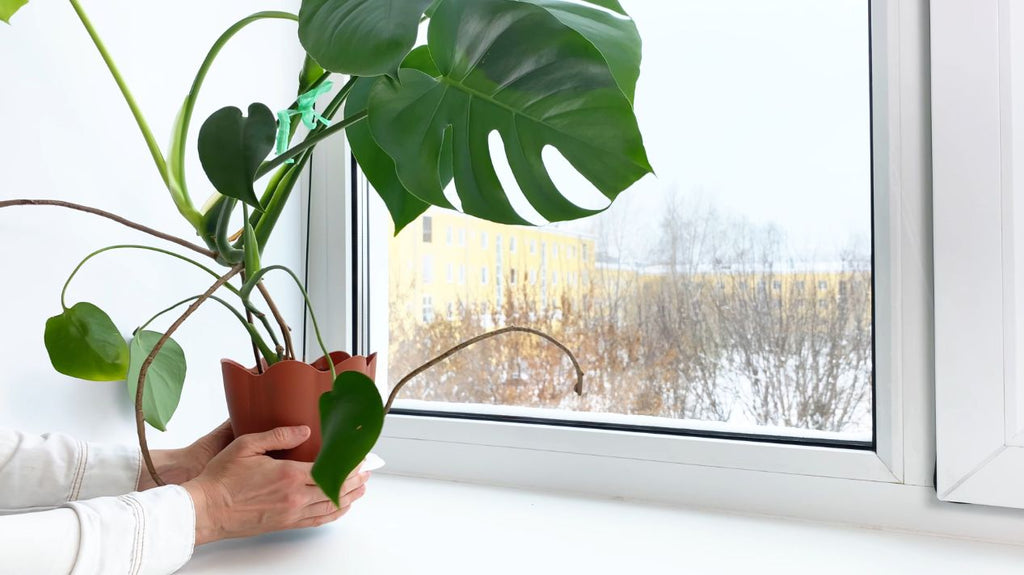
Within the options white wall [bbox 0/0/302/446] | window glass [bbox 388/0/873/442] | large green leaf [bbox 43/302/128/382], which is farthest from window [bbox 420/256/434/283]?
large green leaf [bbox 43/302/128/382]

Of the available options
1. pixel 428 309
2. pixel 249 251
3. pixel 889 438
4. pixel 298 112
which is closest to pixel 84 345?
pixel 249 251

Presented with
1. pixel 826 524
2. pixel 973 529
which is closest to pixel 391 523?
pixel 826 524

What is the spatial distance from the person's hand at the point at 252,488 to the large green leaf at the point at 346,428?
22 cm

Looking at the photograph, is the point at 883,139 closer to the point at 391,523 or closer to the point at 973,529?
the point at 973,529

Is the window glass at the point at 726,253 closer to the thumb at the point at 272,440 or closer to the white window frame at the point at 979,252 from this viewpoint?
the white window frame at the point at 979,252

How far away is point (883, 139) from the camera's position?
34.4 inches

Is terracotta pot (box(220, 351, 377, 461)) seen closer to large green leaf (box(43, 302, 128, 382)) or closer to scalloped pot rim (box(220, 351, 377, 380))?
scalloped pot rim (box(220, 351, 377, 380))

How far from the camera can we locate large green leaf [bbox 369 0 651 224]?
1.97 ft

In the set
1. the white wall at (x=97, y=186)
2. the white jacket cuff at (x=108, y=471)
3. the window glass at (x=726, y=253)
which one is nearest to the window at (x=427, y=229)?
the window glass at (x=726, y=253)

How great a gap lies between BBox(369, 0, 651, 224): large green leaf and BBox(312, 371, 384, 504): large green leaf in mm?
189

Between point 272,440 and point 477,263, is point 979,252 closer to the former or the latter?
point 477,263

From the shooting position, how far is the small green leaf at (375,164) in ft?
2.52

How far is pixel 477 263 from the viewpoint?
1.16 m

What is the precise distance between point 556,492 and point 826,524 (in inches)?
13.7
